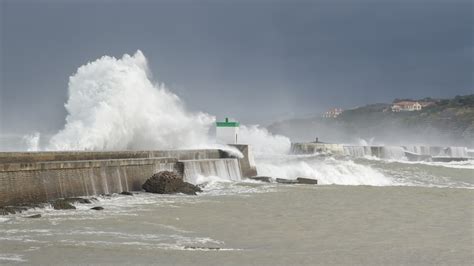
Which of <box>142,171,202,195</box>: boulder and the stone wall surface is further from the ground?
the stone wall surface

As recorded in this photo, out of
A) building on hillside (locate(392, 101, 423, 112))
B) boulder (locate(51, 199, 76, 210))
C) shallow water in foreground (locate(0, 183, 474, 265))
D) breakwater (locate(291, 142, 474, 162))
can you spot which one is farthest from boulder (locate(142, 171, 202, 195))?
building on hillside (locate(392, 101, 423, 112))

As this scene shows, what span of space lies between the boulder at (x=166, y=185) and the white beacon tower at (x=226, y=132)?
6801 millimetres

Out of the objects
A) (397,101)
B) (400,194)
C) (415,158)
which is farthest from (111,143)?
(397,101)

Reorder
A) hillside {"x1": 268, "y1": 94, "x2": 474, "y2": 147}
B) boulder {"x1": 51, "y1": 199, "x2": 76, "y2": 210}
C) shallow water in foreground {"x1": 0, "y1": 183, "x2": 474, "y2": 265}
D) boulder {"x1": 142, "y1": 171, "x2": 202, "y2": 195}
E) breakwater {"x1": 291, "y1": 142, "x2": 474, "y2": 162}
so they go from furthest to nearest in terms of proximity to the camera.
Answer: hillside {"x1": 268, "y1": 94, "x2": 474, "y2": 147}
breakwater {"x1": 291, "y1": 142, "x2": 474, "y2": 162}
boulder {"x1": 142, "y1": 171, "x2": 202, "y2": 195}
boulder {"x1": 51, "y1": 199, "x2": 76, "y2": 210}
shallow water in foreground {"x1": 0, "y1": 183, "x2": 474, "y2": 265}

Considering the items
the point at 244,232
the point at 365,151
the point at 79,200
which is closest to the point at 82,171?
the point at 79,200

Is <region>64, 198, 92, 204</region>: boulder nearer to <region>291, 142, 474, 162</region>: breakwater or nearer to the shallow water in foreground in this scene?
the shallow water in foreground

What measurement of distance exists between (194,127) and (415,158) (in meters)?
26.5

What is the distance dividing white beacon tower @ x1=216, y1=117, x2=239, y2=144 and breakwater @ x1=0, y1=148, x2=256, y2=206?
3343 mm

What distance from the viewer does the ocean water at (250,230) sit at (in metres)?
6.45

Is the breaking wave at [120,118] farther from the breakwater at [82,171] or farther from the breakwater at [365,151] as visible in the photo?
the breakwater at [365,151]

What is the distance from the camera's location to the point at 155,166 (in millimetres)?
14742

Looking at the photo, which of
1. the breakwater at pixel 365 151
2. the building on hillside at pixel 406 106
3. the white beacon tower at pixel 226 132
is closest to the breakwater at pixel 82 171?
the white beacon tower at pixel 226 132

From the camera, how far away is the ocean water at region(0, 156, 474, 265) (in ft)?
21.1

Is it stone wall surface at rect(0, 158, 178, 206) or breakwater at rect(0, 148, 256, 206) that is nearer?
stone wall surface at rect(0, 158, 178, 206)
